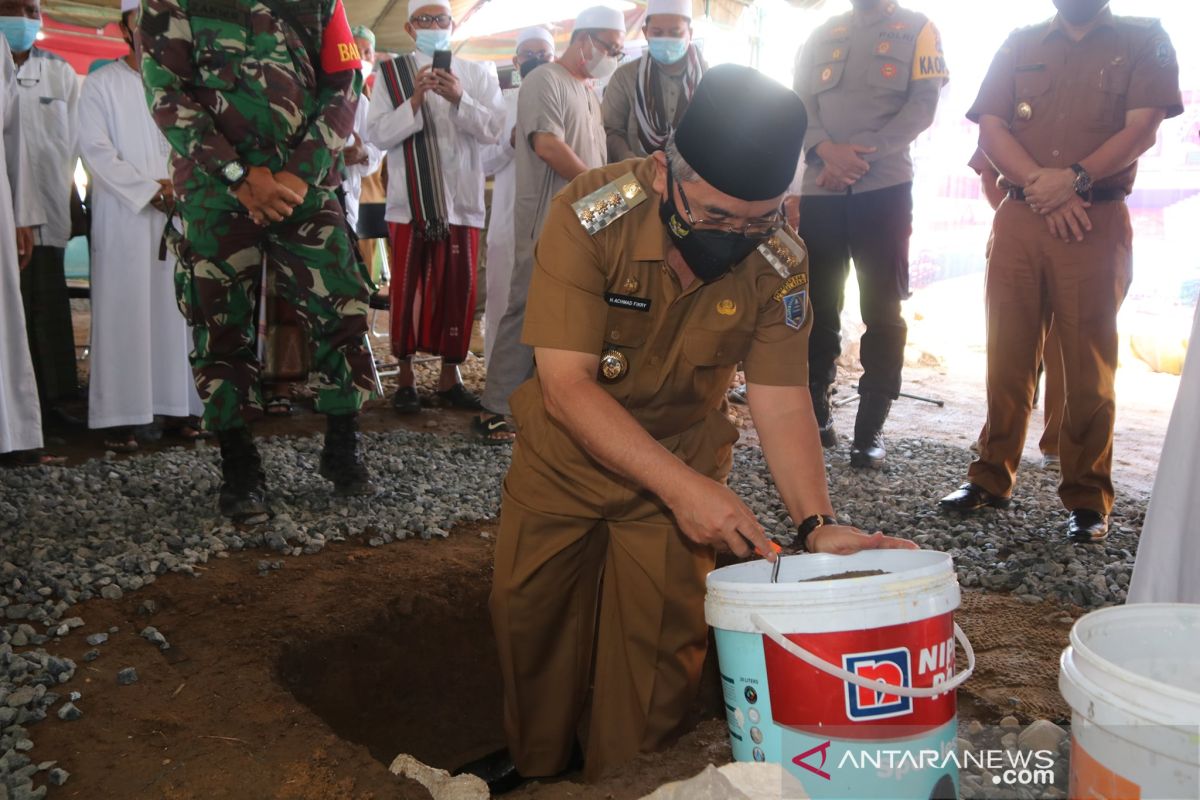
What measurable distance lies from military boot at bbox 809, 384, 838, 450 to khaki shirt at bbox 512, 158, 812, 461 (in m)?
2.15

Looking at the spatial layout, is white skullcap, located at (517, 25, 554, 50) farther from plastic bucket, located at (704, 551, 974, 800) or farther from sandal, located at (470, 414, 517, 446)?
plastic bucket, located at (704, 551, 974, 800)

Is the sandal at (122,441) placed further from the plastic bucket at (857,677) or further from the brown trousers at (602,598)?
the plastic bucket at (857,677)

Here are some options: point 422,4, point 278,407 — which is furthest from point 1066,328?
point 278,407

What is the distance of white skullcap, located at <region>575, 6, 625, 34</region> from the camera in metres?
4.17

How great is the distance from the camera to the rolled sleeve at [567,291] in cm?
179

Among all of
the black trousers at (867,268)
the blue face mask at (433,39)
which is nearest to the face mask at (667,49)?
the black trousers at (867,268)

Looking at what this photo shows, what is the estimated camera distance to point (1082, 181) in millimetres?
3115

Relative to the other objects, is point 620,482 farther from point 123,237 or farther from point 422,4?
point 422,4

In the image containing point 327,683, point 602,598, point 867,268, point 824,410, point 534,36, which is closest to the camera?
point 602,598

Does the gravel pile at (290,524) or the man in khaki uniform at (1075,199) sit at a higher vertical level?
the man in khaki uniform at (1075,199)

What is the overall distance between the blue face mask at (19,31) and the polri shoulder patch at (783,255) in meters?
3.77

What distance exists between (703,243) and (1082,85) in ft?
7.30

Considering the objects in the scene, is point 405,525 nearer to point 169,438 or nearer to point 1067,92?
point 169,438

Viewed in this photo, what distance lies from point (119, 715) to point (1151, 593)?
223 cm
